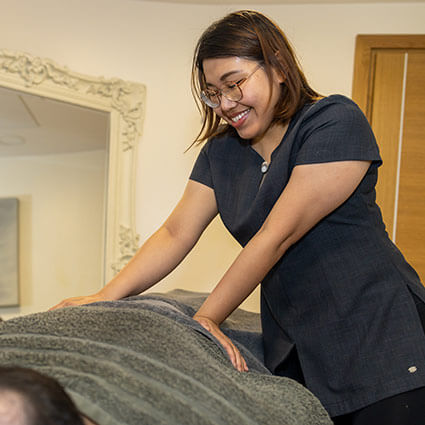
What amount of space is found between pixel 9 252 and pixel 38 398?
5.93 feet

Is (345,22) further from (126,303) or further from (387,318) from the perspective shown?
(126,303)

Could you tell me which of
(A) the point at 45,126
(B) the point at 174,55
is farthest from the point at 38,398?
(B) the point at 174,55

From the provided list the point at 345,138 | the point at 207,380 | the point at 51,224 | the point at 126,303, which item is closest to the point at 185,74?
the point at 51,224

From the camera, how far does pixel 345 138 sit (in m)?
0.96

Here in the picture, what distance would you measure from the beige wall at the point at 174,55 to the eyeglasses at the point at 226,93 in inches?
52.2

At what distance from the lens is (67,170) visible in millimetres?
2264

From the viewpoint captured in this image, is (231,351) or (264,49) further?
(264,49)

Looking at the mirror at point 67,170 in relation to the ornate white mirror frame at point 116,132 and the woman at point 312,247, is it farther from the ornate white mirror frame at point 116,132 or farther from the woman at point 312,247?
the woman at point 312,247

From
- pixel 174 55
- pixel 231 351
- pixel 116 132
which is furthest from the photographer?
pixel 174 55

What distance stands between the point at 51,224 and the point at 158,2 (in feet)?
3.53

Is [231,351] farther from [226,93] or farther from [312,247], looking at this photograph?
[226,93]

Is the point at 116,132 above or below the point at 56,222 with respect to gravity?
above

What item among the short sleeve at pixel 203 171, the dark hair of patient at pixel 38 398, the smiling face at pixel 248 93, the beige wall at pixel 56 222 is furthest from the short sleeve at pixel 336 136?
the beige wall at pixel 56 222

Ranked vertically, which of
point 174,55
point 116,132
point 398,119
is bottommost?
point 116,132
